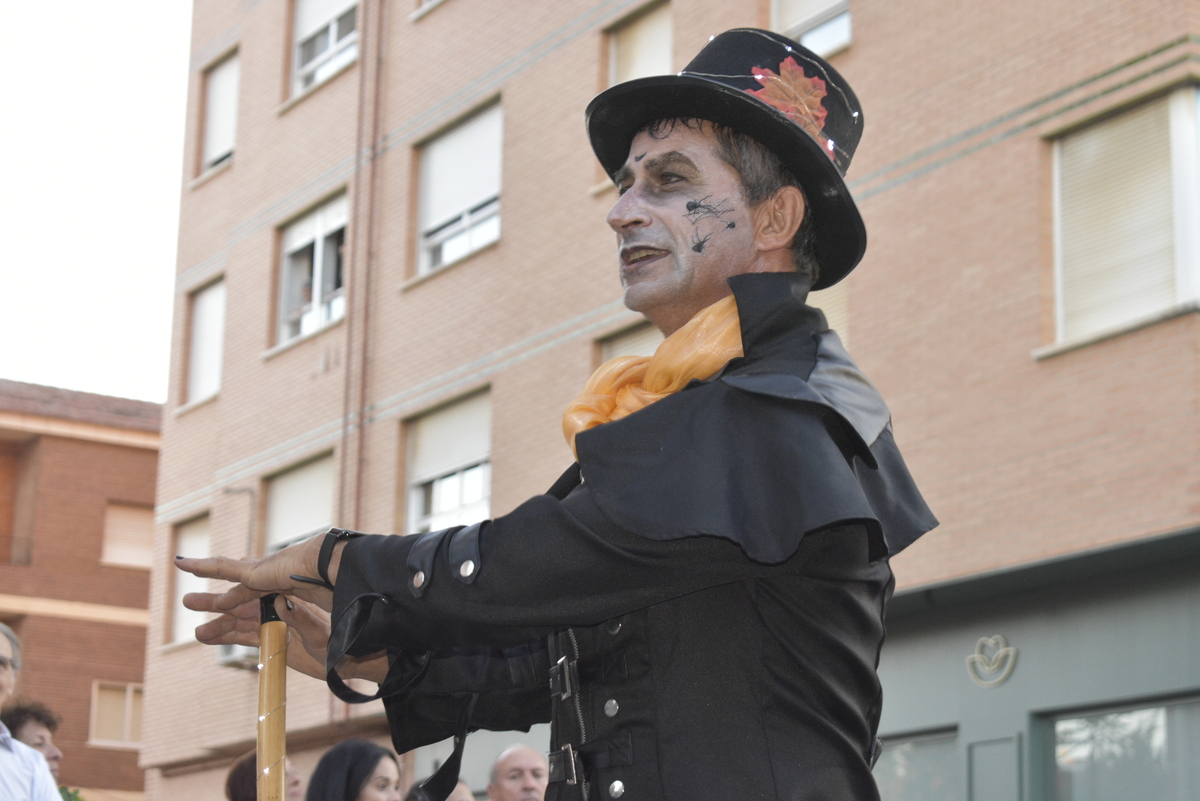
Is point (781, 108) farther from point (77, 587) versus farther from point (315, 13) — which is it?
point (77, 587)

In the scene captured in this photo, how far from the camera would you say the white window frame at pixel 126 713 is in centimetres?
3191

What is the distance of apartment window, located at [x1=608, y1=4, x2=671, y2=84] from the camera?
16.8 m

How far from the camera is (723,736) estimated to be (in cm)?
242

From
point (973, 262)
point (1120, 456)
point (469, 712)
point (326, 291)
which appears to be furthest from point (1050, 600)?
point (326, 291)

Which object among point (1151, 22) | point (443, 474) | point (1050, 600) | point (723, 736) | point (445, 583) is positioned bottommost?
point (723, 736)

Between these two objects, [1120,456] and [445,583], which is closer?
[445,583]

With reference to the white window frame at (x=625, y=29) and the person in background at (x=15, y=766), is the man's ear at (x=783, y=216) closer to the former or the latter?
the person in background at (x=15, y=766)

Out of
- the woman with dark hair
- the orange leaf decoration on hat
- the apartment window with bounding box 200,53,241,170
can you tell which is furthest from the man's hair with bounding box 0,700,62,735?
the apartment window with bounding box 200,53,241,170

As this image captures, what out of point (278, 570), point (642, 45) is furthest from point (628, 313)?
point (278, 570)

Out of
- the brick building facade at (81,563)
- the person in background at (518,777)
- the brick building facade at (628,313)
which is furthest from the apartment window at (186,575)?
the person in background at (518,777)

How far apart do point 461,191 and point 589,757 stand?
17.1 meters

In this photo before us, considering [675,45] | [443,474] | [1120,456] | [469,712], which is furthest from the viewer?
[443,474]

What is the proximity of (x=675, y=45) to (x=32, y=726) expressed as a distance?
9.66m

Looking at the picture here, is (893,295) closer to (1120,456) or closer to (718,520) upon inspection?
(1120,456)
